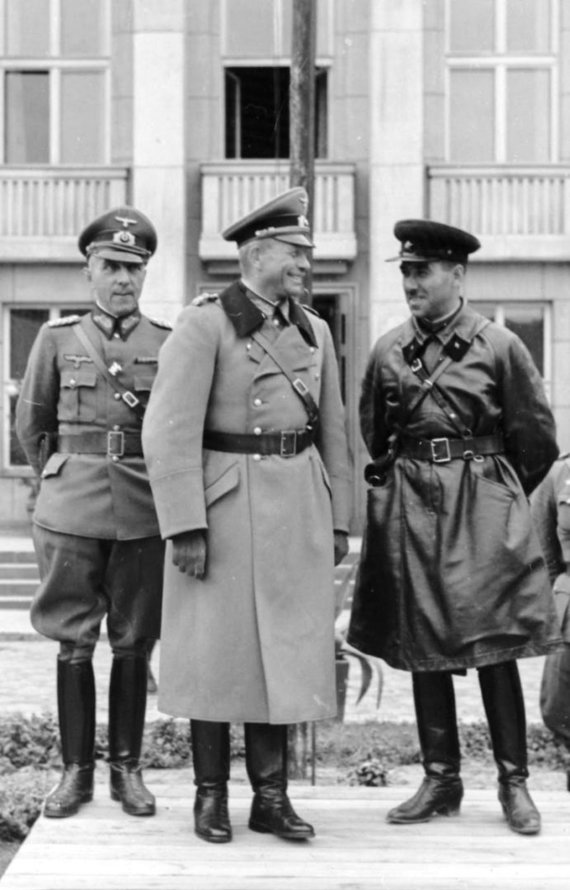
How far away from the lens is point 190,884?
15.6ft

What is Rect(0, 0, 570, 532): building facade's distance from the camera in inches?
757

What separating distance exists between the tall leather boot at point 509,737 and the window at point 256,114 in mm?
14894

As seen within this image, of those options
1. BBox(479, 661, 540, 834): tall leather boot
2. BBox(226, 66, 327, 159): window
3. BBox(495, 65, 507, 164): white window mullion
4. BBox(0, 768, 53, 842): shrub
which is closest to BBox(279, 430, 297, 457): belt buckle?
BBox(479, 661, 540, 834): tall leather boot

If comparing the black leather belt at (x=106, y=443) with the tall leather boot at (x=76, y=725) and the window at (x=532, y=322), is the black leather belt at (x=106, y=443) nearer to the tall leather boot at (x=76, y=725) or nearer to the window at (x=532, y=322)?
the tall leather boot at (x=76, y=725)

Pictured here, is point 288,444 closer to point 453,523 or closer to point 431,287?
point 453,523

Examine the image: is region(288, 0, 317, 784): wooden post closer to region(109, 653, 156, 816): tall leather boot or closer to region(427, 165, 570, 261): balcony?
region(109, 653, 156, 816): tall leather boot

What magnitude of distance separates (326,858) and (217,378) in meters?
1.54

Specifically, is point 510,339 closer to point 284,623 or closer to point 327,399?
point 327,399

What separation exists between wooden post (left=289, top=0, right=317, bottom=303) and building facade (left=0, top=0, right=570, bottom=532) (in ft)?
36.8

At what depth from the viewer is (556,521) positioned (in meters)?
6.64

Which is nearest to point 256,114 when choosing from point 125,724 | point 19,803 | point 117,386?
point 19,803

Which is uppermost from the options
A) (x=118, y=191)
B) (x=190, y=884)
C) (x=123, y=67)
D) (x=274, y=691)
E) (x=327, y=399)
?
(x=123, y=67)

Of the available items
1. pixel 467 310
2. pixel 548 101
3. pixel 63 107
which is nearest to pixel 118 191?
pixel 63 107

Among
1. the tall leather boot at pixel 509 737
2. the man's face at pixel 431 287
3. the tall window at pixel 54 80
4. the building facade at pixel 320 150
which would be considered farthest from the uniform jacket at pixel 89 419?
the tall window at pixel 54 80
